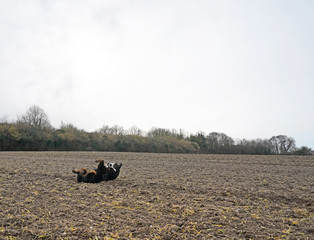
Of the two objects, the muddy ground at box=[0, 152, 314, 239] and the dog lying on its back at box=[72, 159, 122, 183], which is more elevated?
the dog lying on its back at box=[72, 159, 122, 183]

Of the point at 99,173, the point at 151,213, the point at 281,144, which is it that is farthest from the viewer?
the point at 281,144

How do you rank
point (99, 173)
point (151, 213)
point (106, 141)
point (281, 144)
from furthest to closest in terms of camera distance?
point (281, 144)
point (106, 141)
point (99, 173)
point (151, 213)

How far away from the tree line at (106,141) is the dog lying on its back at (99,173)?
5122 cm

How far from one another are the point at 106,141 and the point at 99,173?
57.3m

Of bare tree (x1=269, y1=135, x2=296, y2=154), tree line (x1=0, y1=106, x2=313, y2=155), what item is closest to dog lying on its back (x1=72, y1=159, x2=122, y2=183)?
tree line (x1=0, y1=106, x2=313, y2=155)

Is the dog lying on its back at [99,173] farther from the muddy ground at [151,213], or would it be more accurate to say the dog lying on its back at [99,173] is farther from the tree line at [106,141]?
the tree line at [106,141]

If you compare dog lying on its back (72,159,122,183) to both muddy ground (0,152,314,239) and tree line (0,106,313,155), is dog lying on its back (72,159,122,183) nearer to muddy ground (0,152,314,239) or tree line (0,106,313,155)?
muddy ground (0,152,314,239)

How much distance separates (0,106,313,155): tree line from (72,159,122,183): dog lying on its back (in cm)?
5122

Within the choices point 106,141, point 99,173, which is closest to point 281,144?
point 106,141

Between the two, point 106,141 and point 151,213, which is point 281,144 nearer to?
point 106,141

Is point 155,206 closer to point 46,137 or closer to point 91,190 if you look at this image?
point 91,190

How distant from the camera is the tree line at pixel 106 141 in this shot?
56719mm

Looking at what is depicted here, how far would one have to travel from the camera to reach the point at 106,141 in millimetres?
68188

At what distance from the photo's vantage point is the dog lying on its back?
38.5 ft
